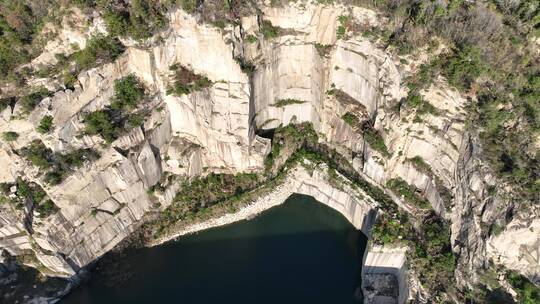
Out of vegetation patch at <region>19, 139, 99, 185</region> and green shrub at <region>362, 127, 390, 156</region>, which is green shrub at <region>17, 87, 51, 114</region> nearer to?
vegetation patch at <region>19, 139, 99, 185</region>

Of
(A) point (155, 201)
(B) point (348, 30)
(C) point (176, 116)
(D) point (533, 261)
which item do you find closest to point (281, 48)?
A: (B) point (348, 30)

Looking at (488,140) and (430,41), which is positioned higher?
(430,41)

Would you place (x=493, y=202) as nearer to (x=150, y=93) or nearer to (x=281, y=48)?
(x=281, y=48)

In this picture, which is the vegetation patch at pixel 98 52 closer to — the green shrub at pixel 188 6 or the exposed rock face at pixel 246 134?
the exposed rock face at pixel 246 134

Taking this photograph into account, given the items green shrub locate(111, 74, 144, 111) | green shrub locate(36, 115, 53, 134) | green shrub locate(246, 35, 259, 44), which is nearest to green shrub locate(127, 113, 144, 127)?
green shrub locate(111, 74, 144, 111)

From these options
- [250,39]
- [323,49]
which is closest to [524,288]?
[323,49]

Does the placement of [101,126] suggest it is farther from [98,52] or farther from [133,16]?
[133,16]
